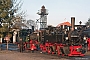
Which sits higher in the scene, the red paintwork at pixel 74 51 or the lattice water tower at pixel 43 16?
the lattice water tower at pixel 43 16

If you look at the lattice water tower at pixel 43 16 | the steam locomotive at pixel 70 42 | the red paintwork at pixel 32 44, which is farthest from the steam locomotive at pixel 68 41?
the lattice water tower at pixel 43 16

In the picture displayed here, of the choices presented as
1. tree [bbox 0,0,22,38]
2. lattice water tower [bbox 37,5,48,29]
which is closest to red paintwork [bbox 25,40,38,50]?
tree [bbox 0,0,22,38]

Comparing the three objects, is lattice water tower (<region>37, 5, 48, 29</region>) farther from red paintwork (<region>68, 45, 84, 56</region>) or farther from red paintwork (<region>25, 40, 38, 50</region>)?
red paintwork (<region>68, 45, 84, 56</region>)

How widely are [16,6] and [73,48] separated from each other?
1528 cm

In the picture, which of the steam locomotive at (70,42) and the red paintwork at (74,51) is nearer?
the red paintwork at (74,51)

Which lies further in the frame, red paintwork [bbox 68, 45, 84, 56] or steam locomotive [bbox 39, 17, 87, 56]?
steam locomotive [bbox 39, 17, 87, 56]

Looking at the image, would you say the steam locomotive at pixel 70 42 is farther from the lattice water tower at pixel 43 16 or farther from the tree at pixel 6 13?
the lattice water tower at pixel 43 16

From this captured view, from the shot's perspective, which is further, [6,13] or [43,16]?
Answer: [43,16]

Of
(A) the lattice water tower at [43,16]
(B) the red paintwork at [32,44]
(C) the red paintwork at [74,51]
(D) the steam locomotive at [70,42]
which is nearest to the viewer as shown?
(C) the red paintwork at [74,51]

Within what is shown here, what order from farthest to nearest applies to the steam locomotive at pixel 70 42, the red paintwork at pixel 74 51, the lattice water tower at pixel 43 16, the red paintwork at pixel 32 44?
the lattice water tower at pixel 43 16 → the red paintwork at pixel 32 44 → the steam locomotive at pixel 70 42 → the red paintwork at pixel 74 51

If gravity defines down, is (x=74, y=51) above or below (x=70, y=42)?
below

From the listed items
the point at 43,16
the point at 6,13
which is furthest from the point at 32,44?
the point at 43,16

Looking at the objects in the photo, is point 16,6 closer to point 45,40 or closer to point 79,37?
point 45,40

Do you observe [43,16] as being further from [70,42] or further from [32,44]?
[70,42]
